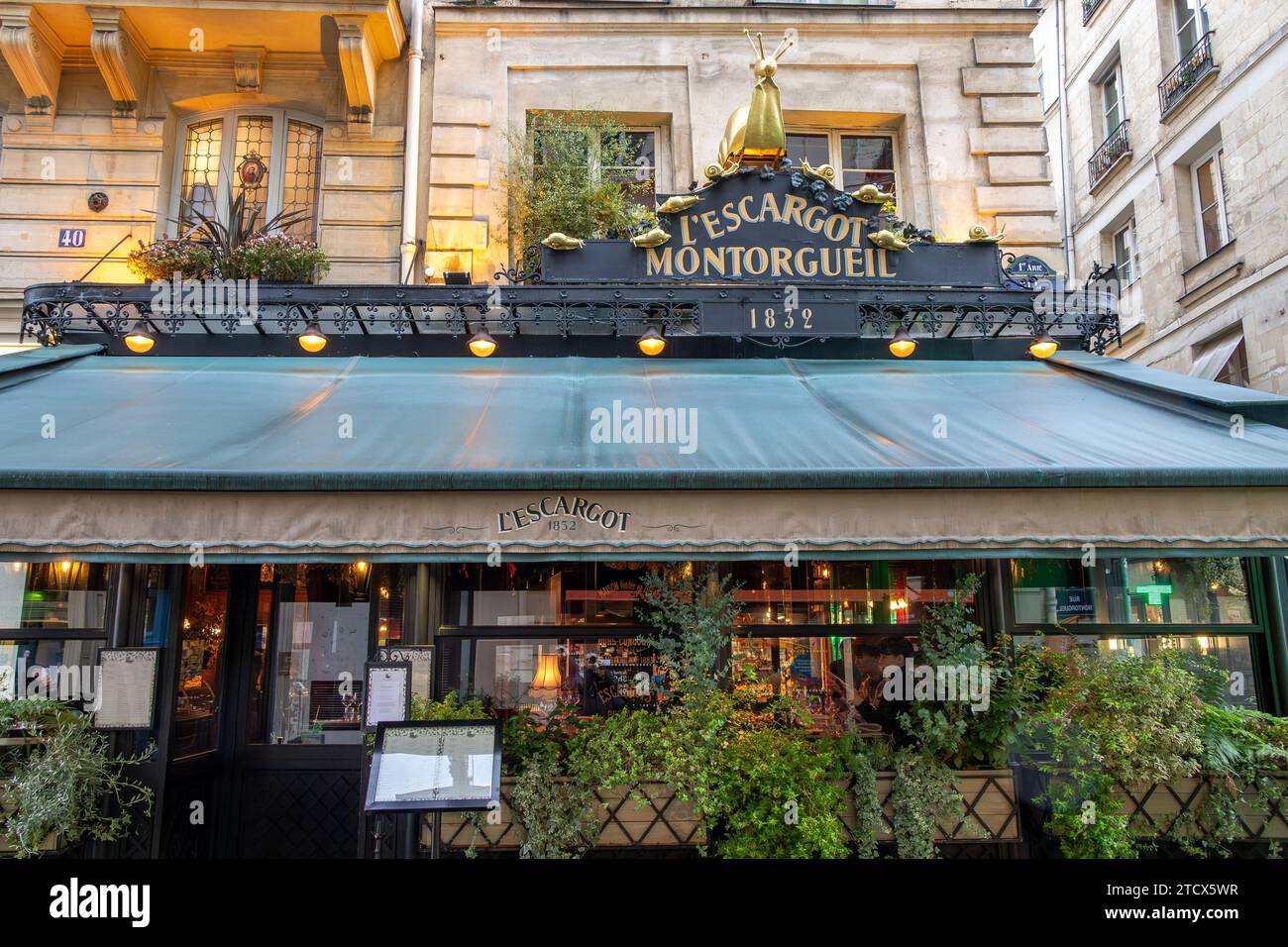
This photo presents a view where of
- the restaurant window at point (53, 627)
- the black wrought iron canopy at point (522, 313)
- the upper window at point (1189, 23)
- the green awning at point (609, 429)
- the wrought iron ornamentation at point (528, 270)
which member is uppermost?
the upper window at point (1189, 23)

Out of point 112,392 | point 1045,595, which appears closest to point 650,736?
point 1045,595

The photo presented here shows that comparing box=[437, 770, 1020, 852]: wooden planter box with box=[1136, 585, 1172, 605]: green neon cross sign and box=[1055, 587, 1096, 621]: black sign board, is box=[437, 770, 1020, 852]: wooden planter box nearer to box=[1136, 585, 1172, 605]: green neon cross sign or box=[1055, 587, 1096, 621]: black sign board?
box=[1055, 587, 1096, 621]: black sign board

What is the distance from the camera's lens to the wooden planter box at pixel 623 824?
5324mm

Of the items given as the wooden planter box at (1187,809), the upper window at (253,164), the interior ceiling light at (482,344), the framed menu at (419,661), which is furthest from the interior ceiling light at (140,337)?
the wooden planter box at (1187,809)

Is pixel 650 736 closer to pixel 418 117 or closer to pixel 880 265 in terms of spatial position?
pixel 880 265

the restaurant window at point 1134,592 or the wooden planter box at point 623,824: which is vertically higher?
the restaurant window at point 1134,592

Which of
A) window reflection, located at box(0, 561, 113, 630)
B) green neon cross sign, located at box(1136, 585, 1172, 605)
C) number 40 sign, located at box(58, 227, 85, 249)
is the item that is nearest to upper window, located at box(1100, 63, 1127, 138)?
green neon cross sign, located at box(1136, 585, 1172, 605)

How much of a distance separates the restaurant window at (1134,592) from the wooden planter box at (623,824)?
3275 mm

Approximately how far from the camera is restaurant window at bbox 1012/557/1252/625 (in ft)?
22.0

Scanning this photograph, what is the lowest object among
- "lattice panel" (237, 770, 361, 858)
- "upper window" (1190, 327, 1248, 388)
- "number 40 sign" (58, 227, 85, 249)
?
"lattice panel" (237, 770, 361, 858)

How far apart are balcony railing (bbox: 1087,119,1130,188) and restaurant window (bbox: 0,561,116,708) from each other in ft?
63.9

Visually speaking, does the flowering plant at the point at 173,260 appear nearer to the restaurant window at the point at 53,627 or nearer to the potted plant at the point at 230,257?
the potted plant at the point at 230,257

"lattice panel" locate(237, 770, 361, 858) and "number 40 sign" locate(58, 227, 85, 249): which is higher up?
"number 40 sign" locate(58, 227, 85, 249)

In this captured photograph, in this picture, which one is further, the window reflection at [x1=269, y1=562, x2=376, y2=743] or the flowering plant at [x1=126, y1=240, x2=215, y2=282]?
the flowering plant at [x1=126, y1=240, x2=215, y2=282]
